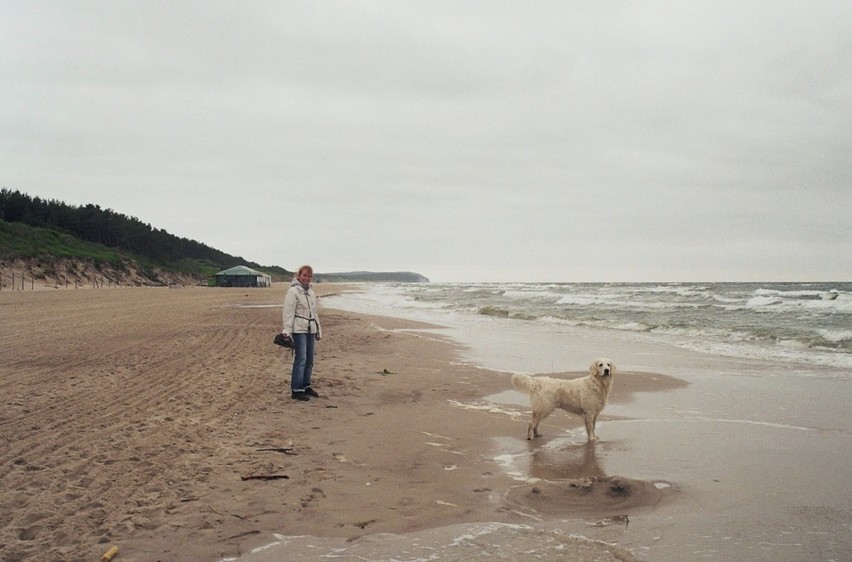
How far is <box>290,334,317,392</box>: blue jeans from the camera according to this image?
862 cm

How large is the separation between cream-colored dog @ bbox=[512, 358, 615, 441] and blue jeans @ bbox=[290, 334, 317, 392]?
11.4 ft

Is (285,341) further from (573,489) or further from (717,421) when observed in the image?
(717,421)

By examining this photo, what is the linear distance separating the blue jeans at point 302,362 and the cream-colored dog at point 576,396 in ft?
11.4

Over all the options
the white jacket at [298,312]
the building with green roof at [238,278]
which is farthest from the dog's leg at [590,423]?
the building with green roof at [238,278]

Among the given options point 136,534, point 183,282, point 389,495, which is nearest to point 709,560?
point 389,495

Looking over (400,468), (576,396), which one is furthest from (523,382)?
(400,468)

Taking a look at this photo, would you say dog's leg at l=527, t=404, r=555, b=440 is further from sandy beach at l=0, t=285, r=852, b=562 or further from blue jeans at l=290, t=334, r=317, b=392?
blue jeans at l=290, t=334, r=317, b=392

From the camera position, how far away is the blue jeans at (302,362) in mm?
8617

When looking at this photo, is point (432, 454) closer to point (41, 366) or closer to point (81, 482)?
point (81, 482)

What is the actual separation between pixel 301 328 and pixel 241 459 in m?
3.37

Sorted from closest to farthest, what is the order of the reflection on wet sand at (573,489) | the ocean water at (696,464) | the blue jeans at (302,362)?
1. the ocean water at (696,464)
2. the reflection on wet sand at (573,489)
3. the blue jeans at (302,362)

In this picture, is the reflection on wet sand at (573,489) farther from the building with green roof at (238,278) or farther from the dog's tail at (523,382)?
the building with green roof at (238,278)

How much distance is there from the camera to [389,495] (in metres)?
4.92

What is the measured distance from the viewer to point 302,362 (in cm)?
870
